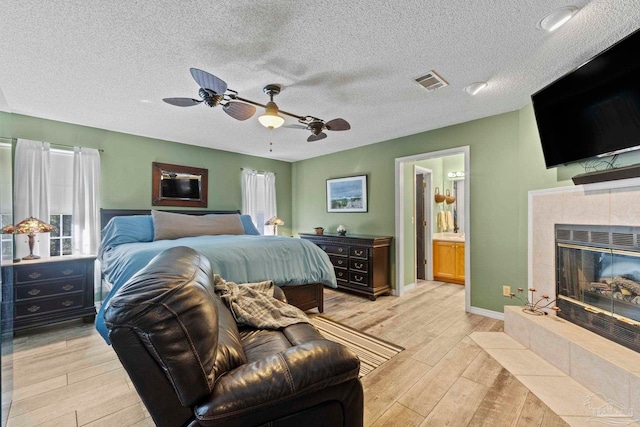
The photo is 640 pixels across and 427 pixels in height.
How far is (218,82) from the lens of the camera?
6.47 feet

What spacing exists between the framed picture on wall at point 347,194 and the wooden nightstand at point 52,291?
11.8ft

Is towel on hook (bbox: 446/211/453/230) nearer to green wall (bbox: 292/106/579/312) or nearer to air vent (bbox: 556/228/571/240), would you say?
green wall (bbox: 292/106/579/312)

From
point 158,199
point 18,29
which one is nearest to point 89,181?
point 158,199

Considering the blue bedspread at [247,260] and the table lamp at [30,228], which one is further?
the table lamp at [30,228]

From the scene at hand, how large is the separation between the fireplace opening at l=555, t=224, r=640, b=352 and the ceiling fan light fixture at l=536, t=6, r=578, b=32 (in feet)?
4.78

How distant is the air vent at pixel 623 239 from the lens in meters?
1.98

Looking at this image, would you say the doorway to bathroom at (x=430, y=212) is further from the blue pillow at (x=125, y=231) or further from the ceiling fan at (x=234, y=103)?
the blue pillow at (x=125, y=231)

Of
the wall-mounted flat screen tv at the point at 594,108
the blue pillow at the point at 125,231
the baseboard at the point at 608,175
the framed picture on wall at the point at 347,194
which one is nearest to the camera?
the wall-mounted flat screen tv at the point at 594,108

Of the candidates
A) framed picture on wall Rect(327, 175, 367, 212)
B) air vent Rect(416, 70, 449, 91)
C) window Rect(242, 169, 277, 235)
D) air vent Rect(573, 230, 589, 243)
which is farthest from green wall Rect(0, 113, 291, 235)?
air vent Rect(573, 230, 589, 243)

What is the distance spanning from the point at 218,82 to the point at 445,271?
15.6ft

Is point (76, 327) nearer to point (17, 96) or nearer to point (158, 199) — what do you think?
point (158, 199)

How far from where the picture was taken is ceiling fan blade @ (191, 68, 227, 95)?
1.88m

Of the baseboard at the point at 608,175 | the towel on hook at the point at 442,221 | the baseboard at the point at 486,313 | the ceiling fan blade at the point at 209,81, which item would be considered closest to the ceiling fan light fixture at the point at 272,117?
the ceiling fan blade at the point at 209,81

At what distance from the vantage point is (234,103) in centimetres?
237
